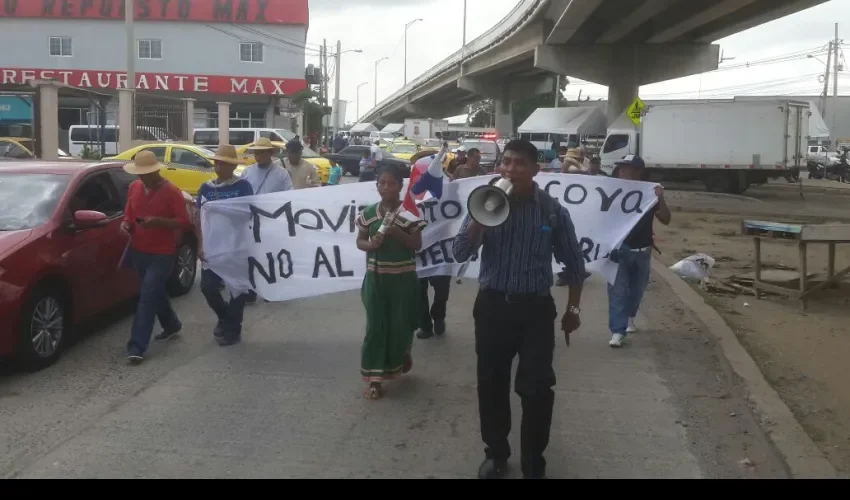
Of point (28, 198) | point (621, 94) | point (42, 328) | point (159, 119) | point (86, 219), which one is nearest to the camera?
point (42, 328)

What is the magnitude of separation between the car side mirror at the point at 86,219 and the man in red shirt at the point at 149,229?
305 mm

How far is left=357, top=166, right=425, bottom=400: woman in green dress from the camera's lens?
600 cm

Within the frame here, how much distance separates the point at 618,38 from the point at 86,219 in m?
32.3

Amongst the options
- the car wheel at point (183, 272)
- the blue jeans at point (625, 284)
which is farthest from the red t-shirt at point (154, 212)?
the blue jeans at point (625, 284)

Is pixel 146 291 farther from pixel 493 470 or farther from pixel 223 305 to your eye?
pixel 493 470

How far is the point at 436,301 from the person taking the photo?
26.8 ft

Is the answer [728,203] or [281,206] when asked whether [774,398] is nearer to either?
[281,206]

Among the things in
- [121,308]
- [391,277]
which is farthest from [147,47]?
[391,277]

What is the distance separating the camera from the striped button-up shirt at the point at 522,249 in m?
4.47

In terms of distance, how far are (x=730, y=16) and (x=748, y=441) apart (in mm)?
27237

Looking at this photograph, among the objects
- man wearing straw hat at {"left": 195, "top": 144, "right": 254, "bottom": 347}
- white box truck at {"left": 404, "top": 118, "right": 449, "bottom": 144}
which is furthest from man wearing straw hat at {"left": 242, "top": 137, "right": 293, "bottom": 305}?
white box truck at {"left": 404, "top": 118, "right": 449, "bottom": 144}

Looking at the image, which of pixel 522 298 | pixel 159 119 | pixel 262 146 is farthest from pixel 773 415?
pixel 159 119

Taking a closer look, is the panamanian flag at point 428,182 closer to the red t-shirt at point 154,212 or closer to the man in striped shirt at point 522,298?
the man in striped shirt at point 522,298

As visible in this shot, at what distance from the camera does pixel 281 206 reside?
775 centimetres
